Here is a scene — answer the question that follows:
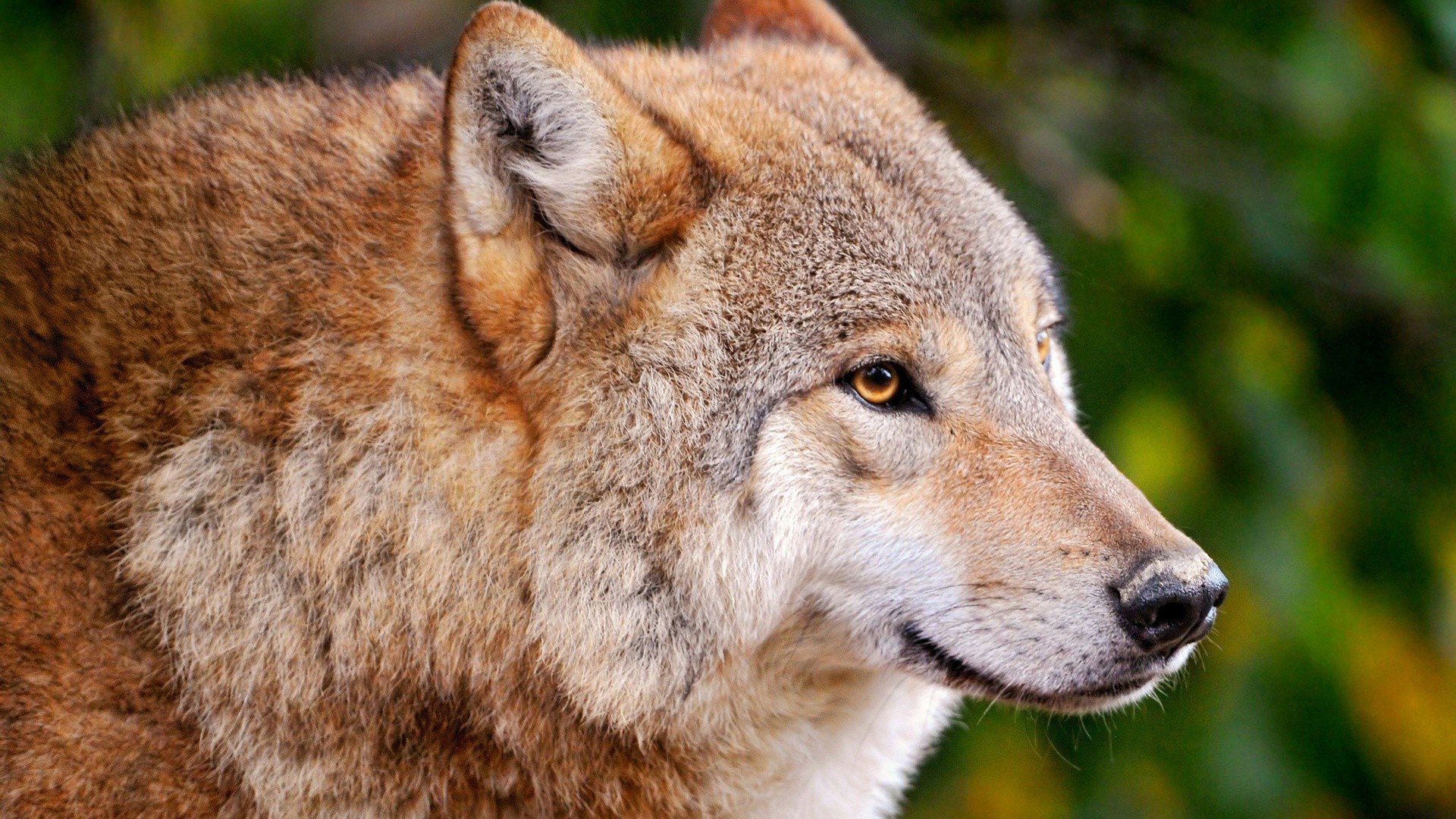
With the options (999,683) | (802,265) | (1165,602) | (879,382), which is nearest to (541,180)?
(802,265)

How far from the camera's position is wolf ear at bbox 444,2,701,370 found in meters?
2.72

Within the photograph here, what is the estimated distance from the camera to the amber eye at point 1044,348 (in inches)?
138

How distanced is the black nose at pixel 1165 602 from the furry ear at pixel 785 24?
187 cm

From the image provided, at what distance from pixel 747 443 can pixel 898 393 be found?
36 cm

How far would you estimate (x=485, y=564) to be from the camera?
2824 mm

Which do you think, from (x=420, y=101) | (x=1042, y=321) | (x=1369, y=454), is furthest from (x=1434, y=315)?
(x=420, y=101)

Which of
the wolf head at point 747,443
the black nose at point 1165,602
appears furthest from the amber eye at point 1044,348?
the black nose at point 1165,602

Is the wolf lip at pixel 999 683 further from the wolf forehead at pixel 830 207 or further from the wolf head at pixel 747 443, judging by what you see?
the wolf forehead at pixel 830 207

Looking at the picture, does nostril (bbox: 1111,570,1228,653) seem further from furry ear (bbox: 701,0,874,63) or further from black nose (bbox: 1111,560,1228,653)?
furry ear (bbox: 701,0,874,63)

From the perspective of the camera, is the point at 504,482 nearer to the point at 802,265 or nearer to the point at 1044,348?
the point at 802,265

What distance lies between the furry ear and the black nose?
6.14ft

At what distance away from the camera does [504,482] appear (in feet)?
9.33

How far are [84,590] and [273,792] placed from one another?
52 centimetres

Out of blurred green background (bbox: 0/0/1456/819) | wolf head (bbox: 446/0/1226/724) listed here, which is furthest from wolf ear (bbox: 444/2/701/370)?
blurred green background (bbox: 0/0/1456/819)
